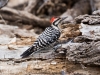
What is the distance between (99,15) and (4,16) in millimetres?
3777

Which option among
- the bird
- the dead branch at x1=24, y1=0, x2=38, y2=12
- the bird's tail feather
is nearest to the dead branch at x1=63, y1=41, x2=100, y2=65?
the bird

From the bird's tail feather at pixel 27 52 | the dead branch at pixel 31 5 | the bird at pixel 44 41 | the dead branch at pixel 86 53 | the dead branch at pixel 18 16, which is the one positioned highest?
the dead branch at pixel 31 5

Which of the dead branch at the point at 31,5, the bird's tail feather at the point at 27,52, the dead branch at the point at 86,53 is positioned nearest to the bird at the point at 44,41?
the bird's tail feather at the point at 27,52

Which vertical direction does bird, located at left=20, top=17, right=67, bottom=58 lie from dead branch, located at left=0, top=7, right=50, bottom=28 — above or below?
below

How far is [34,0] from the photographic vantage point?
9953mm

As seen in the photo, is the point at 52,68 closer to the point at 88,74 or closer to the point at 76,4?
the point at 88,74

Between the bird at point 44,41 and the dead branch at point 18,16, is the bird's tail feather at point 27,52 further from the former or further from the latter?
the dead branch at point 18,16

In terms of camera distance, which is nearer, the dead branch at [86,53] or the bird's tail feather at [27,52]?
the dead branch at [86,53]

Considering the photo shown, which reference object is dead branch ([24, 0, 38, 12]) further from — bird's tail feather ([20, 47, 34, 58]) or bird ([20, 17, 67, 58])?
bird's tail feather ([20, 47, 34, 58])

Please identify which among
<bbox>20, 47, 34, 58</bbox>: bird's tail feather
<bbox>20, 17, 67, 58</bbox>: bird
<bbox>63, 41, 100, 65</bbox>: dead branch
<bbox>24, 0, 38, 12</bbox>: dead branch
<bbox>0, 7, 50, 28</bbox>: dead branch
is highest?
<bbox>24, 0, 38, 12</bbox>: dead branch

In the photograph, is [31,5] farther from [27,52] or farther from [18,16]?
Result: [27,52]

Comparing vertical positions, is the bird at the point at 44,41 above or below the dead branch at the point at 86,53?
above

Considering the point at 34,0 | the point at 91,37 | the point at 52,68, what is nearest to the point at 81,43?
the point at 91,37

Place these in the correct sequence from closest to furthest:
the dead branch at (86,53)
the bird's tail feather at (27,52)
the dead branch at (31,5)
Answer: the dead branch at (86,53) < the bird's tail feather at (27,52) < the dead branch at (31,5)
